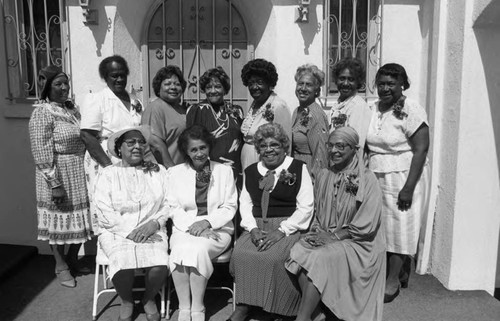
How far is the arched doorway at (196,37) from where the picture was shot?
18.2 feet

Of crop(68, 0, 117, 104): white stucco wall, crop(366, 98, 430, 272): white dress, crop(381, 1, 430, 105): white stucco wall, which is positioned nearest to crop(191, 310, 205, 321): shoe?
crop(366, 98, 430, 272): white dress

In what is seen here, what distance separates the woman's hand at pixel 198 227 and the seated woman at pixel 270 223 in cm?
28

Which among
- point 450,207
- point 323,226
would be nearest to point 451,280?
point 450,207

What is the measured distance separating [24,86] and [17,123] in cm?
42

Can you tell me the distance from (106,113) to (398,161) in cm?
255

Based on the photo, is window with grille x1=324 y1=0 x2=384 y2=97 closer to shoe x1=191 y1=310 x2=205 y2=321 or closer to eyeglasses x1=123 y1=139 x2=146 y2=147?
eyeglasses x1=123 y1=139 x2=146 y2=147

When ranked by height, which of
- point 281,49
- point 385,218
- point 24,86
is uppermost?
point 281,49

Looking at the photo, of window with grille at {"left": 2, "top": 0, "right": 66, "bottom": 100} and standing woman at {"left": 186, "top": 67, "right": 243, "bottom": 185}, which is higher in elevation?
window with grille at {"left": 2, "top": 0, "right": 66, "bottom": 100}

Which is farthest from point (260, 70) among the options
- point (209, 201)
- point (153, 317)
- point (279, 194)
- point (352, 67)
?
point (153, 317)

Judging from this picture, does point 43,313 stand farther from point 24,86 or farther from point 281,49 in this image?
point 281,49

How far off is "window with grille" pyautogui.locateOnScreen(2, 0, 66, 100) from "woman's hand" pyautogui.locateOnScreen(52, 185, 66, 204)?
4.86 feet

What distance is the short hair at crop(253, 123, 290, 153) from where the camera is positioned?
3.83 m

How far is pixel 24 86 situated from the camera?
17.5 feet

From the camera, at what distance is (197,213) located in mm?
3996
